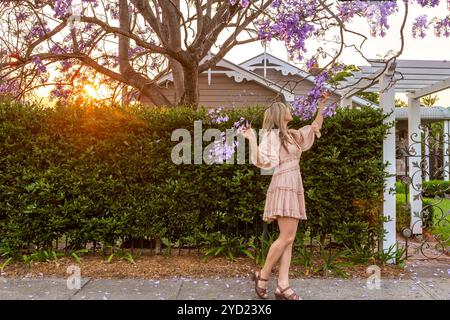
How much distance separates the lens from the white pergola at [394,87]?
5.98m

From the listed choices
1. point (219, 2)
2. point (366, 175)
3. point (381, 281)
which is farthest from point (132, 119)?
point (219, 2)

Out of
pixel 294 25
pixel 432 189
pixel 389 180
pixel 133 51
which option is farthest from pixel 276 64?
pixel 294 25

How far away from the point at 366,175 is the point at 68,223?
3.97 meters

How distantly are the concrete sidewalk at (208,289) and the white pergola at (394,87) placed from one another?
39.6 inches

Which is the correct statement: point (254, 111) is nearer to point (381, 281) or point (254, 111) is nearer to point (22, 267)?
point (381, 281)

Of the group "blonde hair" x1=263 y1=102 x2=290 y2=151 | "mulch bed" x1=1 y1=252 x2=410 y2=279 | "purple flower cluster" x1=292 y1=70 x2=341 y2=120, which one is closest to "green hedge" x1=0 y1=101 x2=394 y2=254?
"mulch bed" x1=1 y1=252 x2=410 y2=279

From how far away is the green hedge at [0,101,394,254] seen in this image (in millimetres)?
5836

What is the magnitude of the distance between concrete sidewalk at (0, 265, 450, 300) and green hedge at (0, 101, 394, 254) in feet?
2.71

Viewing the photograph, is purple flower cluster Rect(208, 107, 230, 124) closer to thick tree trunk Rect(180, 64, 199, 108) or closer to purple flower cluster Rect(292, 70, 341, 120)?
purple flower cluster Rect(292, 70, 341, 120)

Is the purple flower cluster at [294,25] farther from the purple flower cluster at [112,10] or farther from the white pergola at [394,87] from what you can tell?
the purple flower cluster at [112,10]

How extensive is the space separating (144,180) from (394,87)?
3.69 m

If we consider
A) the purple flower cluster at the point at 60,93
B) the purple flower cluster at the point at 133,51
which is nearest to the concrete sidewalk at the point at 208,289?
the purple flower cluster at the point at 60,93

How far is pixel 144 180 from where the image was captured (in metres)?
5.97

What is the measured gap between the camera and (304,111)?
527 centimetres
